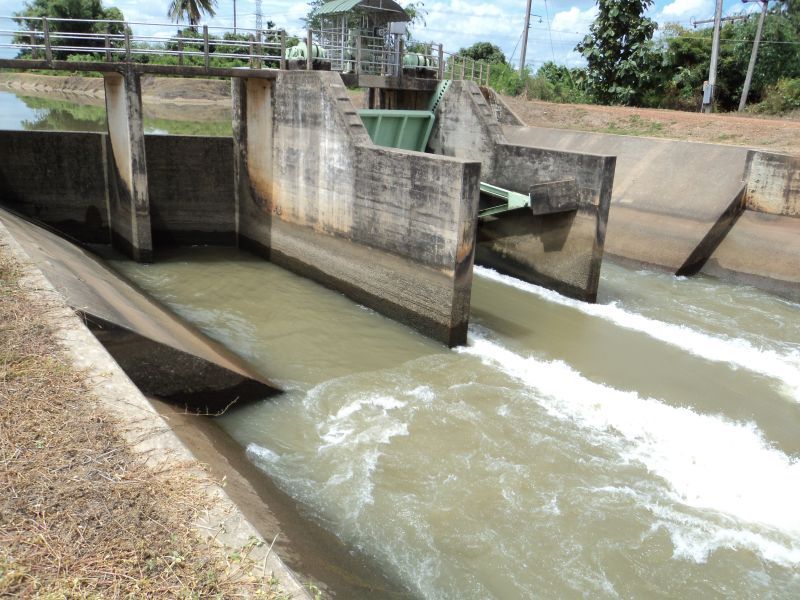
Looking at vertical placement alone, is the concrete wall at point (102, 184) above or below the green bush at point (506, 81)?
below

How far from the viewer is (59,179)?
1504 centimetres

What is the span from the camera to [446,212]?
10.3 m

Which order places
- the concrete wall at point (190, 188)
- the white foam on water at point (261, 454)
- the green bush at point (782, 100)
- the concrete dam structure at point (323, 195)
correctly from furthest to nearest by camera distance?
the green bush at point (782, 100) → the concrete wall at point (190, 188) → the concrete dam structure at point (323, 195) → the white foam on water at point (261, 454)

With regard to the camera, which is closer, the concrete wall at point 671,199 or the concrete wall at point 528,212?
the concrete wall at point 528,212

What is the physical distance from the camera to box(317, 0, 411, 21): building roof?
15.8 metres

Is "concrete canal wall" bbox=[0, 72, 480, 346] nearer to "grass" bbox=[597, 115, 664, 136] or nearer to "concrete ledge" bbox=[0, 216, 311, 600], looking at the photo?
"concrete ledge" bbox=[0, 216, 311, 600]

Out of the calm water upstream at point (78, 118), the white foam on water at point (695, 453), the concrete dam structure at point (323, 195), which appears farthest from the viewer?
the calm water upstream at point (78, 118)

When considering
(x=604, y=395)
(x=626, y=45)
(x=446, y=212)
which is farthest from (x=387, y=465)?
(x=626, y=45)

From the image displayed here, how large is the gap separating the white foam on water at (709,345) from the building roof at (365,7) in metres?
7.93

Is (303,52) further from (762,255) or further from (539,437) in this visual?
(762,255)

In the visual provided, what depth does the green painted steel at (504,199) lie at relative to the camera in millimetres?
13391

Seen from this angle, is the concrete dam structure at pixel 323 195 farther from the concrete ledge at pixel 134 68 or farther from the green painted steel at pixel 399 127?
the green painted steel at pixel 399 127

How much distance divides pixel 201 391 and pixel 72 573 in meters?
4.53

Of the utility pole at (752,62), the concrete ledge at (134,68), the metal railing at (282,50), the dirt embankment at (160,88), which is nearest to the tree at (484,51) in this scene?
the dirt embankment at (160,88)
